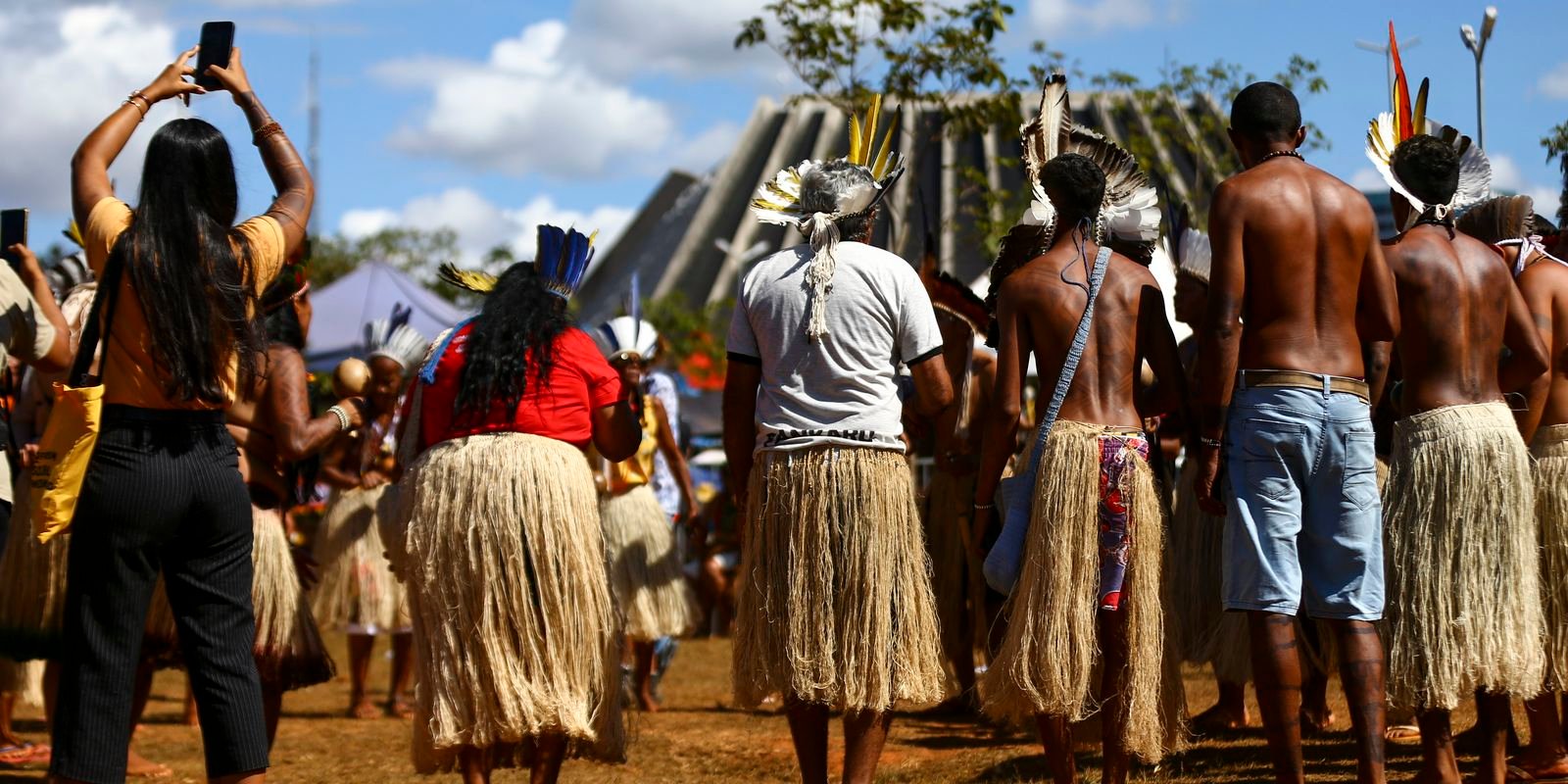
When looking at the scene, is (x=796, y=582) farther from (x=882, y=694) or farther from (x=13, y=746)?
(x=13, y=746)

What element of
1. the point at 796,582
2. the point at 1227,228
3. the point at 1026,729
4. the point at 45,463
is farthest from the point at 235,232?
the point at 1026,729

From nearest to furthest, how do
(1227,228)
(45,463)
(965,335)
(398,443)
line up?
(45,463), (1227,228), (398,443), (965,335)

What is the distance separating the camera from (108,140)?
402 centimetres

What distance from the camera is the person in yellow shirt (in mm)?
8297

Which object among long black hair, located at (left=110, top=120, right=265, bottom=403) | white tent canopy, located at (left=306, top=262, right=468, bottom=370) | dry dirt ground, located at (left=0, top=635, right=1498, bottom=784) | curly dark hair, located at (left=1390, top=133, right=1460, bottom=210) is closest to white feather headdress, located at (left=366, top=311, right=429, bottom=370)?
dry dirt ground, located at (left=0, top=635, right=1498, bottom=784)

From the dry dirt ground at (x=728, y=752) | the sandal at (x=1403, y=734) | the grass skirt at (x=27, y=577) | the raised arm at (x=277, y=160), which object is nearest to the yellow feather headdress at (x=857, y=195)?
the raised arm at (x=277, y=160)

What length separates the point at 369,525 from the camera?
9.03 metres

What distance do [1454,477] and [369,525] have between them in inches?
238

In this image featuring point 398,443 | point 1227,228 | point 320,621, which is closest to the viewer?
point 1227,228

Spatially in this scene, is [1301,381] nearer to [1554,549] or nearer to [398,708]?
[1554,549]

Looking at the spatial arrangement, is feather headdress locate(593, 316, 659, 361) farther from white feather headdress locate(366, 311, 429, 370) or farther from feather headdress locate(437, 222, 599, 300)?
feather headdress locate(437, 222, 599, 300)

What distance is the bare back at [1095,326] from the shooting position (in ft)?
16.0

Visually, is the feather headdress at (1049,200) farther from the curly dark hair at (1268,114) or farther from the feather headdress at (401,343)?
Result: the feather headdress at (401,343)

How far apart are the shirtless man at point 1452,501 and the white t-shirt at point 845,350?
1561 mm
